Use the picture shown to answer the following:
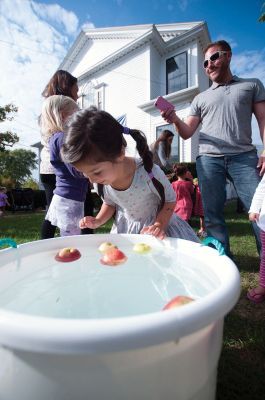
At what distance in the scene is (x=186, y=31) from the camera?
403 inches

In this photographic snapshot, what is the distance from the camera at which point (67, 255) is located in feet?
4.16

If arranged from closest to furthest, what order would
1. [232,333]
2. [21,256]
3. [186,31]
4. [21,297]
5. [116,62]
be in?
[21,297], [21,256], [232,333], [186,31], [116,62]

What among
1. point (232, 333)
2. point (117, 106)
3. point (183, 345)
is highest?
point (117, 106)

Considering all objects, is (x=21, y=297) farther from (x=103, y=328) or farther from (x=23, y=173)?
(x=23, y=173)

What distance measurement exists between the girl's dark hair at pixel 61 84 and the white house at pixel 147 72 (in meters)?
7.56

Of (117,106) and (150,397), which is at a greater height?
(117,106)

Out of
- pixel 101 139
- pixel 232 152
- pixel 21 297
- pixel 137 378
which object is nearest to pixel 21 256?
pixel 21 297

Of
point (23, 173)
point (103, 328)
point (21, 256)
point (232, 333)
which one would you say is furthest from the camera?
point (23, 173)

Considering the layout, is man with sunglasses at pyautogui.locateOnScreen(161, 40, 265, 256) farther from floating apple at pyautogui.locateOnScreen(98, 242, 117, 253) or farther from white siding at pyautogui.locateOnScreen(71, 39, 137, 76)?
white siding at pyautogui.locateOnScreen(71, 39, 137, 76)

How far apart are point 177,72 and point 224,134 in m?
9.33

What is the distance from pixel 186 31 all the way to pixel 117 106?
354 centimetres

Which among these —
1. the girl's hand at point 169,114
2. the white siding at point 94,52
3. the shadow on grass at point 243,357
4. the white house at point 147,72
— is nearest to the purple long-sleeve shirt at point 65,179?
the girl's hand at point 169,114

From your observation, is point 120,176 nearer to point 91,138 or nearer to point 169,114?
point 91,138

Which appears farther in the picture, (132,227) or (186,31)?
(186,31)
